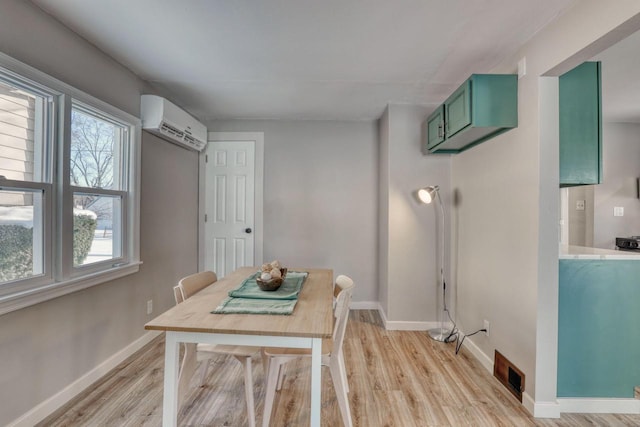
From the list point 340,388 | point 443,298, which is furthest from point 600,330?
point 340,388

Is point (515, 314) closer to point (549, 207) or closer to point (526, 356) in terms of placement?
point (526, 356)

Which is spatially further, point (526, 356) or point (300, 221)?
point (300, 221)

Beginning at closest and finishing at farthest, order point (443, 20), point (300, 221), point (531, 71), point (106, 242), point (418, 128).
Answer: point (443, 20)
point (531, 71)
point (106, 242)
point (418, 128)
point (300, 221)

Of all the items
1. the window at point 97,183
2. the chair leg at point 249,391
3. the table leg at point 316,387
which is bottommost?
the chair leg at point 249,391

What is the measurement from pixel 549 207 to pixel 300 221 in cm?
247

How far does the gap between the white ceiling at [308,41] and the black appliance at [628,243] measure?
274 centimetres

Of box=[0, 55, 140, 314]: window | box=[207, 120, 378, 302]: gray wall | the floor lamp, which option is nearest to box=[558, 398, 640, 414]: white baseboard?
the floor lamp

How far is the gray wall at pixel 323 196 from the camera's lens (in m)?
3.56

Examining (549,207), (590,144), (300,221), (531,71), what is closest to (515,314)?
(549,207)

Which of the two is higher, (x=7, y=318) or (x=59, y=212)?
(x=59, y=212)

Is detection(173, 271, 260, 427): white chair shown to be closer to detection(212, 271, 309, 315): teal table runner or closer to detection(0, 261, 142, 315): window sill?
detection(212, 271, 309, 315): teal table runner

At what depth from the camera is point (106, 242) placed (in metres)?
2.25

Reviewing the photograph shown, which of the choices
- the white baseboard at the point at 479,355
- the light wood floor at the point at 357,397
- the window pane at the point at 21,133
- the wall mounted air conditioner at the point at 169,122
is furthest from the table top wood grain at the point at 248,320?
the wall mounted air conditioner at the point at 169,122

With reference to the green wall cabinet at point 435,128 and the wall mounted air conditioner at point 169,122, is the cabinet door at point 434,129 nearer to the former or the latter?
the green wall cabinet at point 435,128
